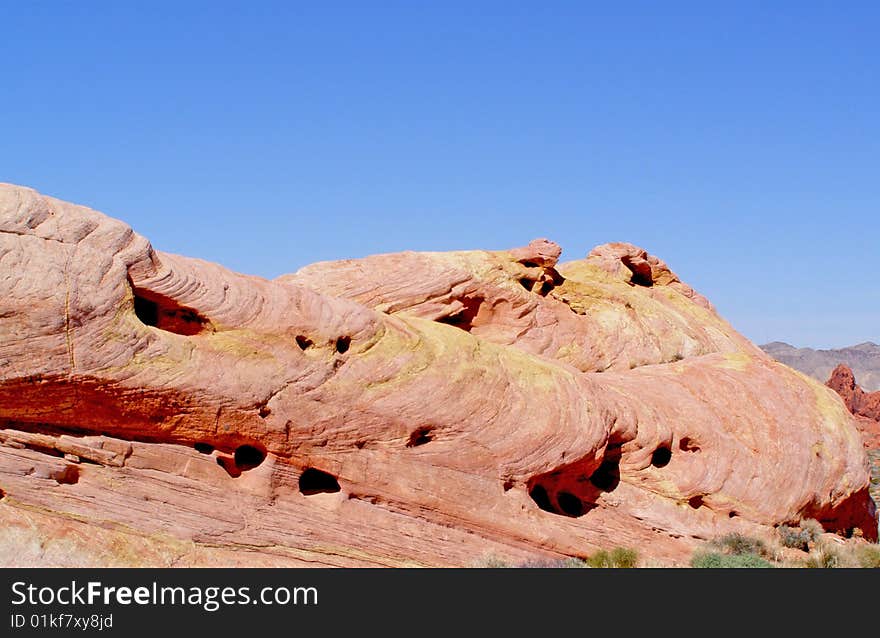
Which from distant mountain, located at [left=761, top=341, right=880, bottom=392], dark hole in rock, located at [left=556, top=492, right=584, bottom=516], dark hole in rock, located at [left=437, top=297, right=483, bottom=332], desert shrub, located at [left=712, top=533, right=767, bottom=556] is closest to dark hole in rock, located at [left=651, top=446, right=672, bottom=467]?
desert shrub, located at [left=712, top=533, right=767, bottom=556]

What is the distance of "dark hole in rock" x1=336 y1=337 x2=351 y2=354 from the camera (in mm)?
18672

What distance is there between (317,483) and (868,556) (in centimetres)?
1241

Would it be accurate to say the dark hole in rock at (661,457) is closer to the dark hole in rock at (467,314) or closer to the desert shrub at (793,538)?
the desert shrub at (793,538)

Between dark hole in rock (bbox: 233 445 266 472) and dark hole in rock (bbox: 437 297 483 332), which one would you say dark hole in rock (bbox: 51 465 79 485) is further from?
dark hole in rock (bbox: 437 297 483 332)

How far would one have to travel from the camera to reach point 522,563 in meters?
18.0

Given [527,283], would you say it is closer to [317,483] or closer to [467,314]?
[467,314]

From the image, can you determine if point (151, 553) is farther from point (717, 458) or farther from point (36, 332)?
point (717, 458)

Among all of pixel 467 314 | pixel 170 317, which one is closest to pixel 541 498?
pixel 467 314

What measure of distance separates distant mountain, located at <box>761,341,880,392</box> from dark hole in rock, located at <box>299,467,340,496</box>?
145288mm

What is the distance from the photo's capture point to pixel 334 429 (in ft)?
58.6

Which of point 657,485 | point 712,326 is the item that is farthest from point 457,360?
point 712,326

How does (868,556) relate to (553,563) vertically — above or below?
below

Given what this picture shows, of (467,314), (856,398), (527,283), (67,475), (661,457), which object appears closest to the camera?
(67,475)

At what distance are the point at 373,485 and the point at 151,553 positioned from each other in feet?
14.6
